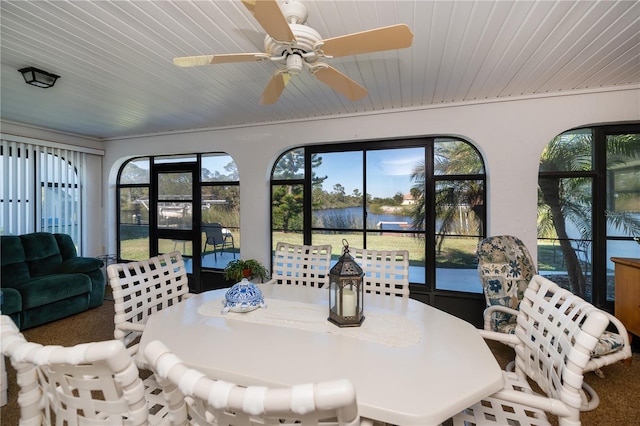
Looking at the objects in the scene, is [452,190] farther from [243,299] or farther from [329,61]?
[243,299]

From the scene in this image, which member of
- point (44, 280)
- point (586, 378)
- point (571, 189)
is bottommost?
point (586, 378)

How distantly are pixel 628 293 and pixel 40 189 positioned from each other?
7.07 metres

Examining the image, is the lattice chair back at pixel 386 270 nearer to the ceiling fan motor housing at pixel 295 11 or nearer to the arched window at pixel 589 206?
the ceiling fan motor housing at pixel 295 11

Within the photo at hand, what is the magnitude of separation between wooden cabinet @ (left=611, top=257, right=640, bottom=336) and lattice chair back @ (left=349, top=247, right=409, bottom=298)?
1983 millimetres

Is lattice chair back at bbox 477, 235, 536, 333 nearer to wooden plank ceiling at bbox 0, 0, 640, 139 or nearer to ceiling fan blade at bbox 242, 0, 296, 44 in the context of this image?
wooden plank ceiling at bbox 0, 0, 640, 139

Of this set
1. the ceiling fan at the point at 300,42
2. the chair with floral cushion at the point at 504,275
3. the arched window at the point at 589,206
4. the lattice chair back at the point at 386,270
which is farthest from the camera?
the arched window at the point at 589,206

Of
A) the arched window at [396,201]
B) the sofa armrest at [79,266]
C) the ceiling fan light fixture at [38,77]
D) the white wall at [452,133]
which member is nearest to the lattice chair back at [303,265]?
the arched window at [396,201]

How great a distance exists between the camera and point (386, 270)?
87.1 inches

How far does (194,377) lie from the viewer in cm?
63

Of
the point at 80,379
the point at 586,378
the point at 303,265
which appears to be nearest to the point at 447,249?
the point at 586,378

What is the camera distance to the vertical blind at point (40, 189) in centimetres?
383

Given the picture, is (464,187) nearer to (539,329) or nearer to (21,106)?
(539,329)

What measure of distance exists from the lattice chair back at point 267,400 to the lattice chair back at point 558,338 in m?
0.93

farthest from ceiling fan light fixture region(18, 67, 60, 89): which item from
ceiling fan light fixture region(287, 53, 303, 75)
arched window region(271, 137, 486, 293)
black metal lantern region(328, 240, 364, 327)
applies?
black metal lantern region(328, 240, 364, 327)
